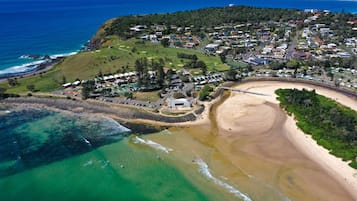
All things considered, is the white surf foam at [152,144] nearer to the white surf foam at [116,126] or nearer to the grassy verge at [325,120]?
the white surf foam at [116,126]

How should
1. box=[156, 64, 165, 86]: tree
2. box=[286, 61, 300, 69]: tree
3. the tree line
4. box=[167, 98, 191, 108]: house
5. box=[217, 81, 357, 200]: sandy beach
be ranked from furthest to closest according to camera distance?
the tree line < box=[286, 61, 300, 69]: tree < box=[156, 64, 165, 86]: tree < box=[167, 98, 191, 108]: house < box=[217, 81, 357, 200]: sandy beach

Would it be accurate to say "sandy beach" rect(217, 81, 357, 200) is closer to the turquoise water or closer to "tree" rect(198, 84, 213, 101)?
"tree" rect(198, 84, 213, 101)

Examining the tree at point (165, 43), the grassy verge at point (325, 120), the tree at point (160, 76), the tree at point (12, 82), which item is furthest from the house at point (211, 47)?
the tree at point (12, 82)

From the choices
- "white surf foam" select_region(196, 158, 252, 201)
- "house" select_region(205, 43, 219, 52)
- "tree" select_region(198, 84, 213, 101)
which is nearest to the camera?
"white surf foam" select_region(196, 158, 252, 201)

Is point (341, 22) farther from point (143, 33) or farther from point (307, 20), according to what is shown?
point (143, 33)

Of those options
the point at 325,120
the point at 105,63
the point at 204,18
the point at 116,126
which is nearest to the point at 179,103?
the point at 116,126

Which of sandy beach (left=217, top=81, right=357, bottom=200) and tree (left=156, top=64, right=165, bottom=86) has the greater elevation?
tree (left=156, top=64, right=165, bottom=86)

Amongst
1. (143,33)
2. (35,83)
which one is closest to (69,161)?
(35,83)

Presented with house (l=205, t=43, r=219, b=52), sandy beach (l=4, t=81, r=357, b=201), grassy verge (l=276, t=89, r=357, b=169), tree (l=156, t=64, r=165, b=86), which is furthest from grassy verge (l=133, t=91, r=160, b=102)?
house (l=205, t=43, r=219, b=52)
